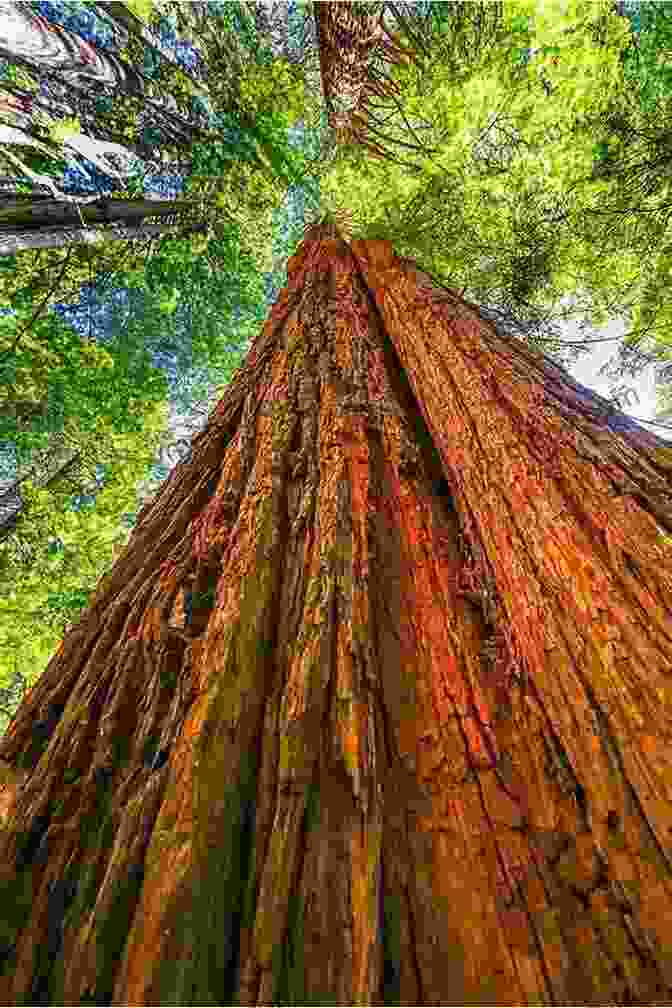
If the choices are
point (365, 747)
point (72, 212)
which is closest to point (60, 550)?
point (72, 212)

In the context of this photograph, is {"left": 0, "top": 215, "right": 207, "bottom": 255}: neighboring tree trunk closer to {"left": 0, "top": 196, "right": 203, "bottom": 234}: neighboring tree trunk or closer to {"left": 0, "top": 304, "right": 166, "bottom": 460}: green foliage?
{"left": 0, "top": 196, "right": 203, "bottom": 234}: neighboring tree trunk

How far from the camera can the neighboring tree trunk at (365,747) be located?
0.55 metres

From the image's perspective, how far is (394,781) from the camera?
778mm

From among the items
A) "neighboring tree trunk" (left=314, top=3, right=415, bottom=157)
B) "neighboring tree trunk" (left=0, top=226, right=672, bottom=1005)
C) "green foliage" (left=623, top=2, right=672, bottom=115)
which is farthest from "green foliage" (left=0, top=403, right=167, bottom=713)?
"green foliage" (left=623, top=2, right=672, bottom=115)

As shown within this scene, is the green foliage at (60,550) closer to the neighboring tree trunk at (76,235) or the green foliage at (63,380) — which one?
the green foliage at (63,380)

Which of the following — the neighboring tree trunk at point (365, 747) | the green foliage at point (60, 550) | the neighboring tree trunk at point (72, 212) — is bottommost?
the neighboring tree trunk at point (365, 747)

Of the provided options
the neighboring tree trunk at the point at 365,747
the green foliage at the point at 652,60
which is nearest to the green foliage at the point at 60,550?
the neighboring tree trunk at the point at 365,747

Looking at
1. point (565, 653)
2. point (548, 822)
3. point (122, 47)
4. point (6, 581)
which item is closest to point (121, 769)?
point (548, 822)

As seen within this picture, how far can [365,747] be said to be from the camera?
72cm

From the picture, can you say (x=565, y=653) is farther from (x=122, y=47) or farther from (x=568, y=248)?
(x=122, y=47)

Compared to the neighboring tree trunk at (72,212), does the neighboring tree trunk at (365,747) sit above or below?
below

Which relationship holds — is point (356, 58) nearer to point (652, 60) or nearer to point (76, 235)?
point (652, 60)

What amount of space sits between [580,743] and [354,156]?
21.3 ft

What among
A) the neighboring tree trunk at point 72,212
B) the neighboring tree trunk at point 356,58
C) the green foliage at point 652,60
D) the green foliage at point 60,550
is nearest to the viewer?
the green foliage at point 652,60
